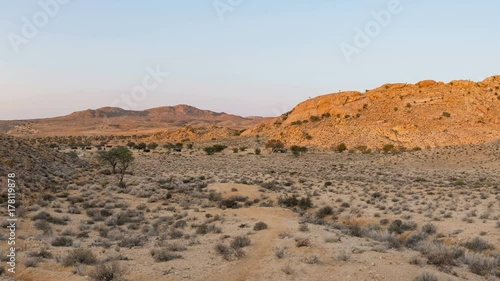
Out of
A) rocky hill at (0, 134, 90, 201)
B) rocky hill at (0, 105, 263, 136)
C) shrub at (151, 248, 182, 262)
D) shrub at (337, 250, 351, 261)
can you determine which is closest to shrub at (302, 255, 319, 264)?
shrub at (337, 250, 351, 261)

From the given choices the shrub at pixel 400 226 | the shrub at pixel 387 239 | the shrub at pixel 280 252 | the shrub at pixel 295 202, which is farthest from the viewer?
the shrub at pixel 295 202

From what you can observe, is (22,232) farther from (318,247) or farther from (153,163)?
(153,163)

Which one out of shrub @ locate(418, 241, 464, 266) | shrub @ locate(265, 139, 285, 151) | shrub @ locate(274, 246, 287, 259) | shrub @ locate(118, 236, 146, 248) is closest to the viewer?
shrub @ locate(418, 241, 464, 266)

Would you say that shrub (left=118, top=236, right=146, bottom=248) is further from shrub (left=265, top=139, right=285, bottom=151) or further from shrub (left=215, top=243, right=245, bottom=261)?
shrub (left=265, top=139, right=285, bottom=151)

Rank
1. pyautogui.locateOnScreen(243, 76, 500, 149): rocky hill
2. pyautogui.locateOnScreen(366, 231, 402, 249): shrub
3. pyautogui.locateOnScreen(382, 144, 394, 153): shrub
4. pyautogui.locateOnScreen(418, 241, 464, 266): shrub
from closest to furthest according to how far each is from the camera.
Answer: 1. pyautogui.locateOnScreen(418, 241, 464, 266): shrub
2. pyautogui.locateOnScreen(366, 231, 402, 249): shrub
3. pyautogui.locateOnScreen(382, 144, 394, 153): shrub
4. pyautogui.locateOnScreen(243, 76, 500, 149): rocky hill

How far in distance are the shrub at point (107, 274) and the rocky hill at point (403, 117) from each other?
174ft

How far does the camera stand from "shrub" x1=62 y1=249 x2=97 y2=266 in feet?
28.6

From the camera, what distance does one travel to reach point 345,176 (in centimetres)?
3198

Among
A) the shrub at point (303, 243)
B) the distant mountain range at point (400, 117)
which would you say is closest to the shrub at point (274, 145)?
the distant mountain range at point (400, 117)

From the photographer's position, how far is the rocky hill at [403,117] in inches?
2222

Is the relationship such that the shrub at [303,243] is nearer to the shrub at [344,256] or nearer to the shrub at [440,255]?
the shrub at [344,256]

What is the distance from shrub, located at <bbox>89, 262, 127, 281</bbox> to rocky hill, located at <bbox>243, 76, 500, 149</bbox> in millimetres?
53183

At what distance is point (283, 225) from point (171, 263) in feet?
16.4

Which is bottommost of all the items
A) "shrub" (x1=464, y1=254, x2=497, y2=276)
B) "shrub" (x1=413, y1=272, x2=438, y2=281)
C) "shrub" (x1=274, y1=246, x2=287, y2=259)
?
"shrub" (x1=274, y1=246, x2=287, y2=259)
